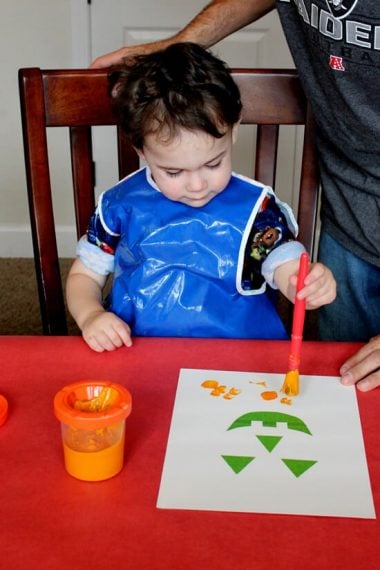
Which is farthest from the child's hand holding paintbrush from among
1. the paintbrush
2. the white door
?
the white door

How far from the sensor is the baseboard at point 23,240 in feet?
9.87

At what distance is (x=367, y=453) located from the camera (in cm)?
84

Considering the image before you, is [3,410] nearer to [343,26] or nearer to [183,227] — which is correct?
[183,227]

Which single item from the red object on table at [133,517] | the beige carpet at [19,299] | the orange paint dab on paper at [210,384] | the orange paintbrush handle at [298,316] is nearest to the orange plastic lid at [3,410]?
the red object on table at [133,517]

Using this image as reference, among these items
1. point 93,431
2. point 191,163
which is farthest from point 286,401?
point 191,163

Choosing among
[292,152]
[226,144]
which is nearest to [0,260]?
[292,152]

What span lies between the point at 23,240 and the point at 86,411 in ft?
7.60

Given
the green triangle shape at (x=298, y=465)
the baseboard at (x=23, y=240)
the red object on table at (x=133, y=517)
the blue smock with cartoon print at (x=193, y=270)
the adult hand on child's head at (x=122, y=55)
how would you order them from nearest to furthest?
the red object on table at (x=133, y=517) → the green triangle shape at (x=298, y=465) → the blue smock with cartoon print at (x=193, y=270) → the adult hand on child's head at (x=122, y=55) → the baseboard at (x=23, y=240)

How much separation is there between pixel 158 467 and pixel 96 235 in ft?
1.71

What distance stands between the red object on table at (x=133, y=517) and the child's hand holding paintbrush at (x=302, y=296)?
0.09m

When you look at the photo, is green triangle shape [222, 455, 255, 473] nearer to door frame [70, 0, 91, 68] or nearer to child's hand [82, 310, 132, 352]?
child's hand [82, 310, 132, 352]

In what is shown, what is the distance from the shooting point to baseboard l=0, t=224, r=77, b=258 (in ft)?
9.87

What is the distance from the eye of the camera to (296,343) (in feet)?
3.07

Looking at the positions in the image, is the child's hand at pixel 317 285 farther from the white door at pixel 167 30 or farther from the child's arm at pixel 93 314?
the white door at pixel 167 30
